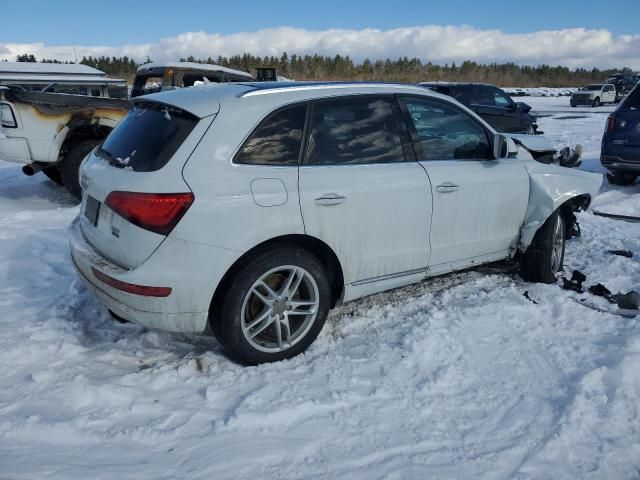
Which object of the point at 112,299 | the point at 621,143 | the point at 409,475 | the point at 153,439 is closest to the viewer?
the point at 409,475

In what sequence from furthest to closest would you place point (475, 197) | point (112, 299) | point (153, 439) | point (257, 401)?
point (475, 197) → point (112, 299) → point (257, 401) → point (153, 439)

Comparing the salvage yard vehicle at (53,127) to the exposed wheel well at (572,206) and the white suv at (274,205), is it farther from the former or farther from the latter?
the exposed wheel well at (572,206)

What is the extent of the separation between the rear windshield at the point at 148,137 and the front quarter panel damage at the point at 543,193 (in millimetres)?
2902

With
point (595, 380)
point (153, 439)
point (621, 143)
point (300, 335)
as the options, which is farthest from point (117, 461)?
point (621, 143)

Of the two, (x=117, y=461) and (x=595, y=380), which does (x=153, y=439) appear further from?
(x=595, y=380)

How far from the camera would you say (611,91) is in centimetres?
3259

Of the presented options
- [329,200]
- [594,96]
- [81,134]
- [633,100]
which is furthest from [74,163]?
[594,96]

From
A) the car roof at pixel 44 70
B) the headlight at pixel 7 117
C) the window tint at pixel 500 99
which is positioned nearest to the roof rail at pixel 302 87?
the headlight at pixel 7 117

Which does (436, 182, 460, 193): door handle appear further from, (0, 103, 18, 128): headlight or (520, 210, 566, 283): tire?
(0, 103, 18, 128): headlight

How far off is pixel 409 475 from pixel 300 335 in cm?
122

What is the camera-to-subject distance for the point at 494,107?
13.6 m

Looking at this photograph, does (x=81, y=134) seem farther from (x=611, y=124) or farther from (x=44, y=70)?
(x=44, y=70)

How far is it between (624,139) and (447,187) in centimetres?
605

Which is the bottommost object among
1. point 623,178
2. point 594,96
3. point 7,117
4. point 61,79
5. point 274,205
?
point 623,178
